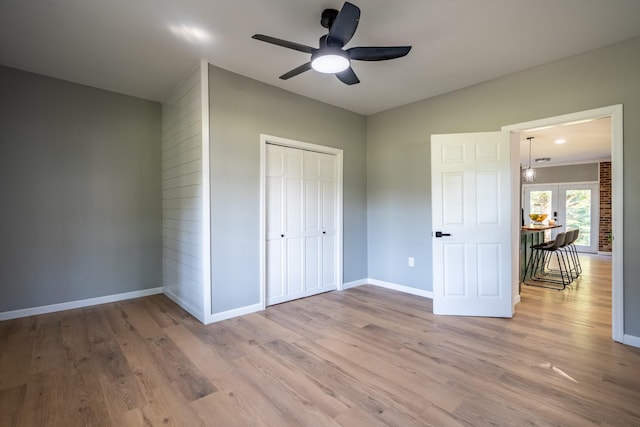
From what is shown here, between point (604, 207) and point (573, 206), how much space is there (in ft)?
2.09

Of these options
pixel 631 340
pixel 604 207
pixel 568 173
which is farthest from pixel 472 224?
pixel 568 173

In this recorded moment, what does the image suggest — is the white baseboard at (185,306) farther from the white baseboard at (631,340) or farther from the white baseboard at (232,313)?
the white baseboard at (631,340)

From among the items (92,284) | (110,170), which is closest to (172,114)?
(110,170)

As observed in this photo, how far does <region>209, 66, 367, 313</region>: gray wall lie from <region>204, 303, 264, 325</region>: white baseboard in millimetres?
44

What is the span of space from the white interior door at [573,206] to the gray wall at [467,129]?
267 inches

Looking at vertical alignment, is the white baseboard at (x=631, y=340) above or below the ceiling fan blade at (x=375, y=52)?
below

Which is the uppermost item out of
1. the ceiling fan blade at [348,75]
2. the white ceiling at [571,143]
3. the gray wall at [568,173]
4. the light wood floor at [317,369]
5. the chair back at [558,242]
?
the white ceiling at [571,143]

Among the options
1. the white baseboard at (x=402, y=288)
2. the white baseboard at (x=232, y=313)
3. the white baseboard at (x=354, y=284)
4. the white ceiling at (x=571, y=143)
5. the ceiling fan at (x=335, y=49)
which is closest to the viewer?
the ceiling fan at (x=335, y=49)

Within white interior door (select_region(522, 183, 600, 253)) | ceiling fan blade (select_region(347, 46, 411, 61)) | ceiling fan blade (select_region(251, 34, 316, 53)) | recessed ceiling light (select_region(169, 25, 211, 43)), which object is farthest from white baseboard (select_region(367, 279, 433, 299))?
white interior door (select_region(522, 183, 600, 253))

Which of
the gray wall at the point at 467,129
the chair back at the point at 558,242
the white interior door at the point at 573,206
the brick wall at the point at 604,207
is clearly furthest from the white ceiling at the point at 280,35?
the white interior door at the point at 573,206

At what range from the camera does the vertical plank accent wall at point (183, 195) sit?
10.6 ft

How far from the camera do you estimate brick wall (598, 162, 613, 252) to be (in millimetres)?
7750

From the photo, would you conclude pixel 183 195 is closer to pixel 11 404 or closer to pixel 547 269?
pixel 11 404

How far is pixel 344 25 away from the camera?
1.99 meters
